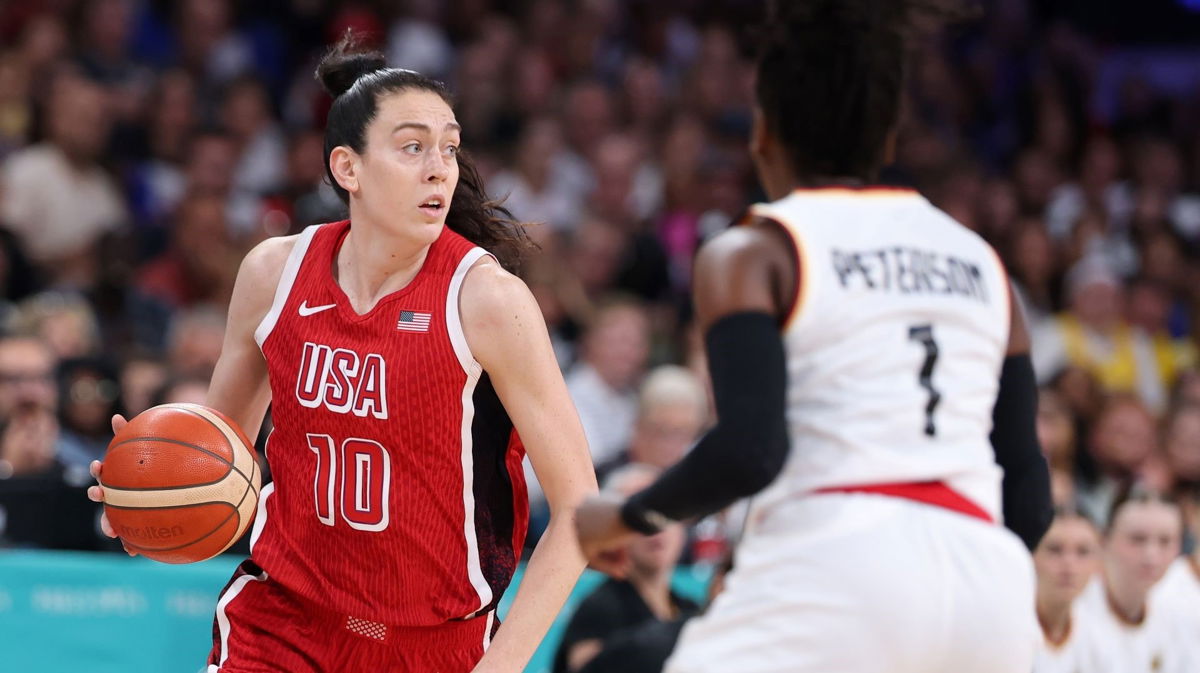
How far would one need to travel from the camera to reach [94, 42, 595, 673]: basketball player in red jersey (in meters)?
3.46

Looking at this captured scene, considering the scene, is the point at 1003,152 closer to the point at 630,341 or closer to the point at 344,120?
the point at 630,341

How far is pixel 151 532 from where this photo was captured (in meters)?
3.55

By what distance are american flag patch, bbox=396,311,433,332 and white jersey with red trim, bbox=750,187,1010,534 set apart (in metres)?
1.03

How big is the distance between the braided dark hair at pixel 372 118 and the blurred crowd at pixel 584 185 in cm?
303

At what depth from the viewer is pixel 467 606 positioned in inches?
139

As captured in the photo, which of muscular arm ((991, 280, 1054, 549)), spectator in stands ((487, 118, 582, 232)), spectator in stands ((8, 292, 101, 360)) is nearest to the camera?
muscular arm ((991, 280, 1054, 549))

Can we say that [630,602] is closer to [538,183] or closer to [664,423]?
[664,423]

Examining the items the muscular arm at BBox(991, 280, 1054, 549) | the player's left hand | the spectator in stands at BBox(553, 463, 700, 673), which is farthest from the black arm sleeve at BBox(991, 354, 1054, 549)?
the spectator in stands at BBox(553, 463, 700, 673)

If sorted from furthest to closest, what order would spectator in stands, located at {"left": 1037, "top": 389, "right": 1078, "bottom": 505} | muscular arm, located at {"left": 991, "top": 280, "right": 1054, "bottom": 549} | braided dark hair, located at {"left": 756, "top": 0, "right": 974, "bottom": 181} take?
spectator in stands, located at {"left": 1037, "top": 389, "right": 1078, "bottom": 505} < muscular arm, located at {"left": 991, "top": 280, "right": 1054, "bottom": 549} < braided dark hair, located at {"left": 756, "top": 0, "right": 974, "bottom": 181}

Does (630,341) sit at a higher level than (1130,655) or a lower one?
higher

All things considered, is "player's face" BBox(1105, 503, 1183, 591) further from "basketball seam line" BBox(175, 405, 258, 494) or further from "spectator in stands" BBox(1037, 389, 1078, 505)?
"basketball seam line" BBox(175, 405, 258, 494)

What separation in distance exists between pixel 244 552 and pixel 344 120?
9.82ft

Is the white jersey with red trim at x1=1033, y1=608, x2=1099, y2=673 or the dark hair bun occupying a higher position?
the dark hair bun

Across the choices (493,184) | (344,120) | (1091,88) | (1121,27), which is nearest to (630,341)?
(493,184)
